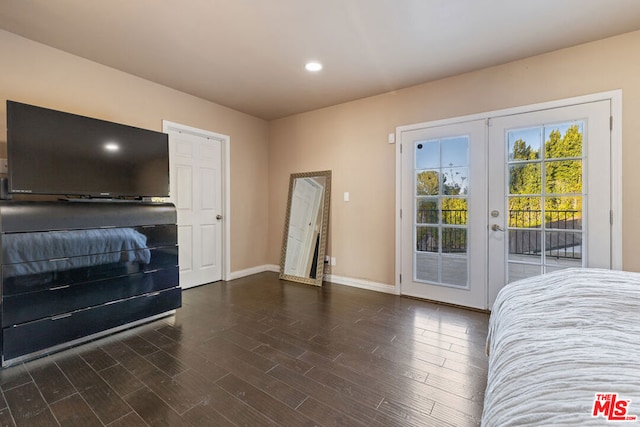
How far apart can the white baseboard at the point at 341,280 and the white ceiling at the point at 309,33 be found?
253cm

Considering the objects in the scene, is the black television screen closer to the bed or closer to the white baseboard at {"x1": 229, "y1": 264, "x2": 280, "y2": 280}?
the white baseboard at {"x1": 229, "y1": 264, "x2": 280, "y2": 280}

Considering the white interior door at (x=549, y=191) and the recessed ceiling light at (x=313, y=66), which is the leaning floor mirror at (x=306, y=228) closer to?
the recessed ceiling light at (x=313, y=66)

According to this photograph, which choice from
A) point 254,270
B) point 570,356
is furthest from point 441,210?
point 254,270

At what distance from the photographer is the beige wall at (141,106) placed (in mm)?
2443

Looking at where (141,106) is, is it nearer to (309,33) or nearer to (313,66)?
(313,66)

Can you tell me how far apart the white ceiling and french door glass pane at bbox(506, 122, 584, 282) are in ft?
2.75

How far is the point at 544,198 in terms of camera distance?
9.03 feet

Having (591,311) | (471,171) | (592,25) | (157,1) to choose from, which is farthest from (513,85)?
(157,1)

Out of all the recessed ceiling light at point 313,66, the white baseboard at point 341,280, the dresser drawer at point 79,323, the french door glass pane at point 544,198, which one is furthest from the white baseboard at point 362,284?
the recessed ceiling light at point 313,66

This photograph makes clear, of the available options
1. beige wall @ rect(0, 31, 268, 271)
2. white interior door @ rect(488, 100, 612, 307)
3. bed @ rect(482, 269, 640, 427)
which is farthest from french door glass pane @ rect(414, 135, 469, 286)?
beige wall @ rect(0, 31, 268, 271)

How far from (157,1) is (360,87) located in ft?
7.22

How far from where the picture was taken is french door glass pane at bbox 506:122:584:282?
104 inches

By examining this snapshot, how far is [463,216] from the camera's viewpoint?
3.18m

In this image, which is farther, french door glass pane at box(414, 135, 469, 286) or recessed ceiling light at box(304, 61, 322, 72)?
french door glass pane at box(414, 135, 469, 286)
